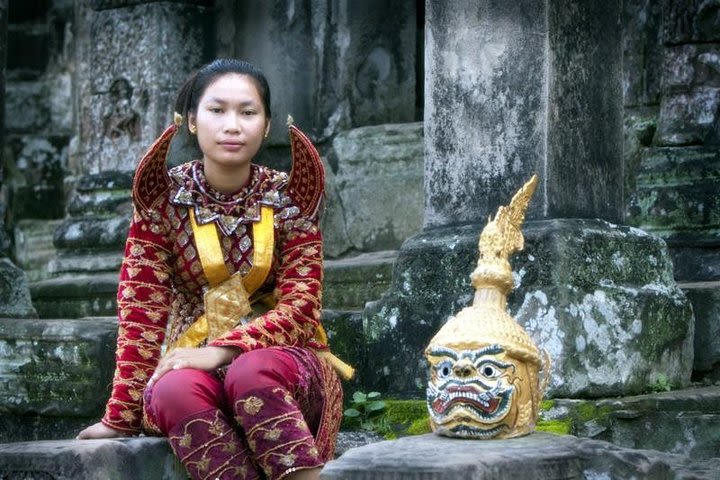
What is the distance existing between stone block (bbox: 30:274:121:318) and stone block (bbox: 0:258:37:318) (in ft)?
1.59

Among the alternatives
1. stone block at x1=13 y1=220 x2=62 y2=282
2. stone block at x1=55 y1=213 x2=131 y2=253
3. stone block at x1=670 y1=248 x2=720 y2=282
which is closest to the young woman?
stone block at x1=670 y1=248 x2=720 y2=282

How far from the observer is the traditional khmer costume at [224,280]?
4.49 metres

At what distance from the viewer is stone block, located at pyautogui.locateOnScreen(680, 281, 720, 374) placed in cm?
549

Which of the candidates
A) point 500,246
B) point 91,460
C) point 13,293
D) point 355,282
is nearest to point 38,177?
point 13,293

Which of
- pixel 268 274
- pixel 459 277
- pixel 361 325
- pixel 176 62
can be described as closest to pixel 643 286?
pixel 459 277

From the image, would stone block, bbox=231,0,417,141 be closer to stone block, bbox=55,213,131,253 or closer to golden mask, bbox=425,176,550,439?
stone block, bbox=55,213,131,253

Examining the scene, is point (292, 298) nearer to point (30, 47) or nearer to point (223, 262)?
point (223, 262)

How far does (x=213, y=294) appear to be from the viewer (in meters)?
Result: 4.64

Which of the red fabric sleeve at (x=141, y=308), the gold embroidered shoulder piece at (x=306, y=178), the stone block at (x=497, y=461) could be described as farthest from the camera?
the gold embroidered shoulder piece at (x=306, y=178)

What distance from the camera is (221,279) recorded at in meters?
4.64

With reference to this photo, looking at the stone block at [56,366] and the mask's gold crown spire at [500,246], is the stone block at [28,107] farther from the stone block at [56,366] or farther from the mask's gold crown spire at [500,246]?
the mask's gold crown spire at [500,246]

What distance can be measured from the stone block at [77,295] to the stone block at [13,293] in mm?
484

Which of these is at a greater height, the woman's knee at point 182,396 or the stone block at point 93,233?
the stone block at point 93,233

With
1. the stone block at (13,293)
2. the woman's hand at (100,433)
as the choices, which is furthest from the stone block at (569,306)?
the stone block at (13,293)
